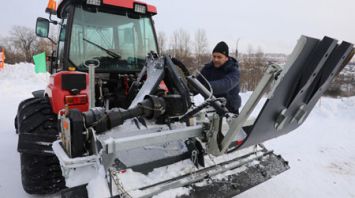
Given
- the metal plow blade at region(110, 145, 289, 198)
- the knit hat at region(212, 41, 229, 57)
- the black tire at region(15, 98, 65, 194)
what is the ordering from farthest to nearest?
the knit hat at region(212, 41, 229, 57)
the black tire at region(15, 98, 65, 194)
the metal plow blade at region(110, 145, 289, 198)

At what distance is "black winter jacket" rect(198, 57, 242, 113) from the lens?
3.20m

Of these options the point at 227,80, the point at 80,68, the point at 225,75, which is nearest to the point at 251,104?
the point at 227,80

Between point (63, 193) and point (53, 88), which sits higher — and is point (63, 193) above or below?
below

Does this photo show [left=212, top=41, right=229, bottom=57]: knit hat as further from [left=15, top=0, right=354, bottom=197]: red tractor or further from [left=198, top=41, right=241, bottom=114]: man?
[left=15, top=0, right=354, bottom=197]: red tractor

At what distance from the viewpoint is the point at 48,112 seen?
255 centimetres

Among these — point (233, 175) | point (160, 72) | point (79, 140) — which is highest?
point (160, 72)

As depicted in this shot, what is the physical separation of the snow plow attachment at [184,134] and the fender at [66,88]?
54cm

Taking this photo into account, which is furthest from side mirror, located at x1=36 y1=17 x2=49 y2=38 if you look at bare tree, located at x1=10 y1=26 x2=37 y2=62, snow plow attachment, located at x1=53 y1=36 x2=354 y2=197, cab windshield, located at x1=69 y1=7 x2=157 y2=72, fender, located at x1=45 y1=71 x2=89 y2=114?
bare tree, located at x1=10 y1=26 x2=37 y2=62

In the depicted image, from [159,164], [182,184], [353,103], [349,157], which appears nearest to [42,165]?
[159,164]

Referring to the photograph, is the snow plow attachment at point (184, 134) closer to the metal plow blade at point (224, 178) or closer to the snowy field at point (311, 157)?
the metal plow blade at point (224, 178)

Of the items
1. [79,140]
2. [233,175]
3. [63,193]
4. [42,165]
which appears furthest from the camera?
[42,165]

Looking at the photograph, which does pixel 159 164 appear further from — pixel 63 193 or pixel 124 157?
pixel 63 193

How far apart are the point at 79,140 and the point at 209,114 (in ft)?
3.92

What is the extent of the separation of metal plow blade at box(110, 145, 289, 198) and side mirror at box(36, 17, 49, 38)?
8.77ft
